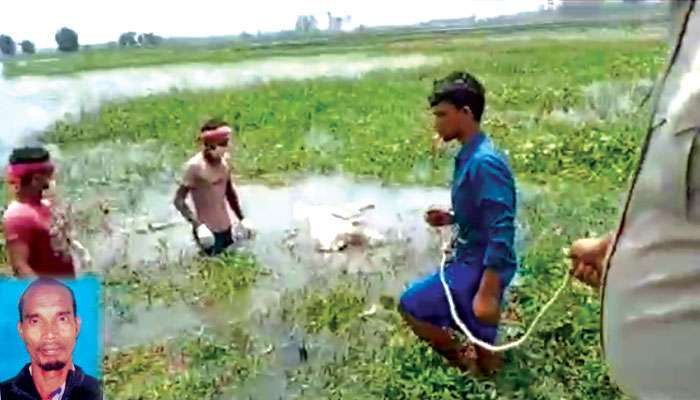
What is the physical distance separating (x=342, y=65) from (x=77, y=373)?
0.65 metres

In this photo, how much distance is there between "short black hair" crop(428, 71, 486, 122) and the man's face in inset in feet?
2.16

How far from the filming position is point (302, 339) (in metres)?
1.46

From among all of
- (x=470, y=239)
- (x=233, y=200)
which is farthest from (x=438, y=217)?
(x=233, y=200)

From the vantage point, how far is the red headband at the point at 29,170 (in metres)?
1.49

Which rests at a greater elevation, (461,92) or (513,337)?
(461,92)

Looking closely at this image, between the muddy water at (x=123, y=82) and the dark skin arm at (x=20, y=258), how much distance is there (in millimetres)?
135

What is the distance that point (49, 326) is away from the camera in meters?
1.52

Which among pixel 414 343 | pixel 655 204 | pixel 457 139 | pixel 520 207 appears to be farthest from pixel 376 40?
pixel 655 204

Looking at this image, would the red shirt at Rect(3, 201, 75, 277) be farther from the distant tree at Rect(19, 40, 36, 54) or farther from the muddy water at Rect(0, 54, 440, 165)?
the distant tree at Rect(19, 40, 36, 54)

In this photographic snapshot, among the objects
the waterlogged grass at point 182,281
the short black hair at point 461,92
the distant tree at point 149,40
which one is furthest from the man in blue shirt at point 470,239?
the distant tree at point 149,40

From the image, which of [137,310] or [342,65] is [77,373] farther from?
[342,65]

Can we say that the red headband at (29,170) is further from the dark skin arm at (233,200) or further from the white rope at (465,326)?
the white rope at (465,326)

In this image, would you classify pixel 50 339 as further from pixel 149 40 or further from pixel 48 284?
pixel 149 40

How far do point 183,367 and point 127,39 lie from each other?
0.53m
